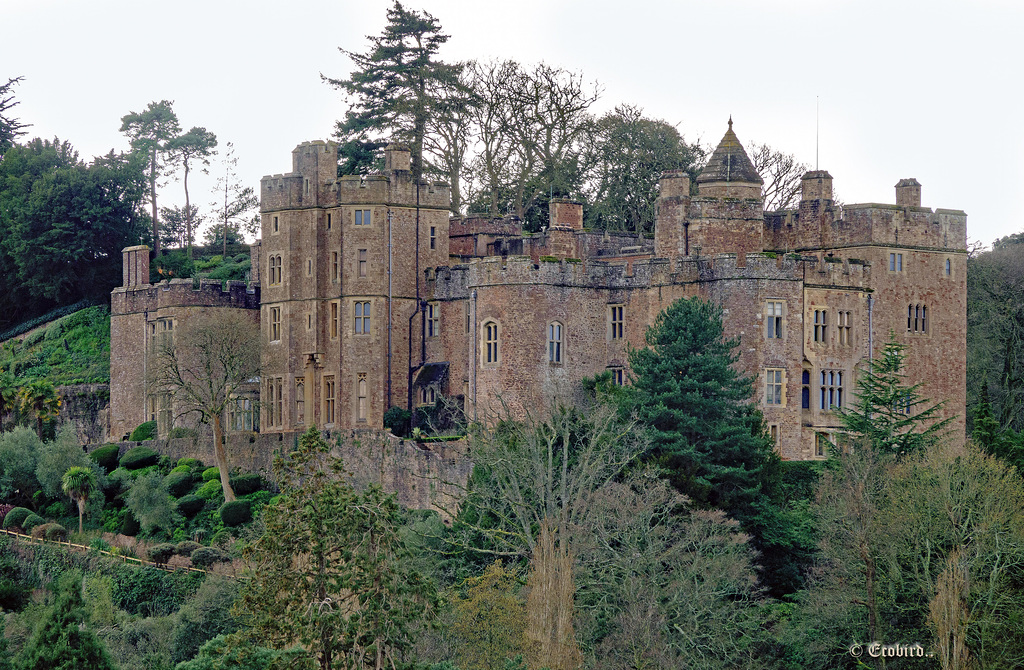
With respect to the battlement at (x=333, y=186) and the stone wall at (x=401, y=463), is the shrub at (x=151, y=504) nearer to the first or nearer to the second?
the stone wall at (x=401, y=463)

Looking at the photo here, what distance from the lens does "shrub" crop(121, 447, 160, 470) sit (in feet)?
212

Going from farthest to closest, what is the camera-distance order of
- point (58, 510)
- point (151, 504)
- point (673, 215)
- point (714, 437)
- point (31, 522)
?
point (58, 510)
point (31, 522)
point (151, 504)
point (673, 215)
point (714, 437)

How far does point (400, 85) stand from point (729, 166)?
19.7 m

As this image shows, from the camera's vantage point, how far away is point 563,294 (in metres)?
57.7

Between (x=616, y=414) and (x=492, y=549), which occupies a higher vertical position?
(x=616, y=414)

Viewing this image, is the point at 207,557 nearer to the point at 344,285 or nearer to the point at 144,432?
the point at 344,285

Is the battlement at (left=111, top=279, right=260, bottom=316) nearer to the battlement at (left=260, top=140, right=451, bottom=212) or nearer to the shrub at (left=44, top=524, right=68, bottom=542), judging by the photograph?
the battlement at (left=260, top=140, right=451, bottom=212)

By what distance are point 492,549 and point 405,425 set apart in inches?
426

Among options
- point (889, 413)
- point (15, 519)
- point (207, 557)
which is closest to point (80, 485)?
point (15, 519)

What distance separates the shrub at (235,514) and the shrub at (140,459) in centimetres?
617

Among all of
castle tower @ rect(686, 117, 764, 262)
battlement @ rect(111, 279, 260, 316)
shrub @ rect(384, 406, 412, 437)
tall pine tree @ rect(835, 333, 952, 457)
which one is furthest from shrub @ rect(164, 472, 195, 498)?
tall pine tree @ rect(835, 333, 952, 457)

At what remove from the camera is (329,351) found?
202 ft

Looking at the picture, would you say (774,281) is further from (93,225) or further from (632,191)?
(93,225)

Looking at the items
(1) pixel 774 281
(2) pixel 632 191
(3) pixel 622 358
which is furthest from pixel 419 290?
(2) pixel 632 191
